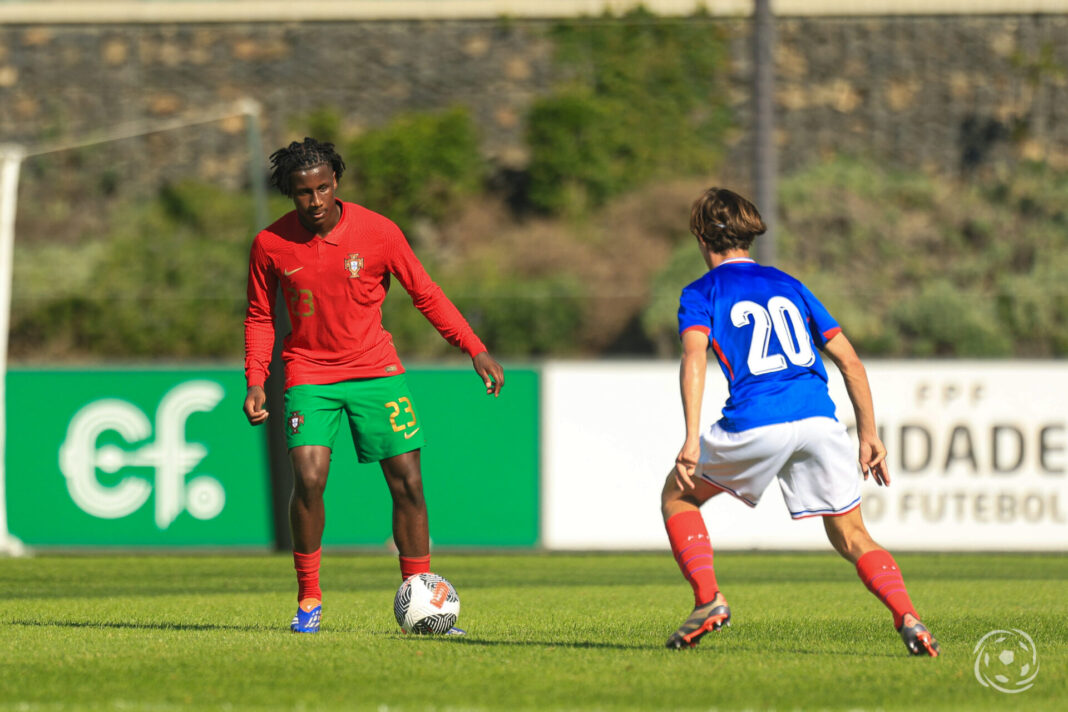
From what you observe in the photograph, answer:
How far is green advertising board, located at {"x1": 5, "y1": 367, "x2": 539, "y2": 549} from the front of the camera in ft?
45.4

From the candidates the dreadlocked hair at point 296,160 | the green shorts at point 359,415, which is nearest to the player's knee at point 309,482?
the green shorts at point 359,415

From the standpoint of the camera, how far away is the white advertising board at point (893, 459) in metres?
13.6

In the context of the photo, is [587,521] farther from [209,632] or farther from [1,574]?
[209,632]

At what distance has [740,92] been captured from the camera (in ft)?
104

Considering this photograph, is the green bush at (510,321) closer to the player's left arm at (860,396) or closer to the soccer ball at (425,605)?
the soccer ball at (425,605)

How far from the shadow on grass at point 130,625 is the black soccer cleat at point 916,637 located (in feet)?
8.80

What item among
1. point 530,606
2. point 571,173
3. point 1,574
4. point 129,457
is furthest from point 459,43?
point 530,606

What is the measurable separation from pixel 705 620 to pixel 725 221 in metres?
1.40

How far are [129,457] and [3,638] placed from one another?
277 inches

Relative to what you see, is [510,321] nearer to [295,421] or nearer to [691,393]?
[295,421]

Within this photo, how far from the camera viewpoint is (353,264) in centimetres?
683

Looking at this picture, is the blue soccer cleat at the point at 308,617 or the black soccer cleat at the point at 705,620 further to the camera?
the blue soccer cleat at the point at 308,617

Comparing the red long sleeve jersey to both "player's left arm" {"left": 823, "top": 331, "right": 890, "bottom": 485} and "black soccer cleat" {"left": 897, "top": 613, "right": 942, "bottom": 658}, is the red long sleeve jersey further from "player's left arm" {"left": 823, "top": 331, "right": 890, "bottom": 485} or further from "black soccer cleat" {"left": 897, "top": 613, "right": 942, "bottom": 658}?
"black soccer cleat" {"left": 897, "top": 613, "right": 942, "bottom": 658}

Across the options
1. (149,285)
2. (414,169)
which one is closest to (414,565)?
(149,285)
